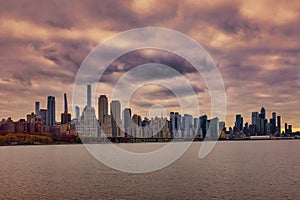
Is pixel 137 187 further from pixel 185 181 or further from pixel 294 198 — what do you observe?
pixel 294 198

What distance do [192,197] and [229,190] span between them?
12.4 m

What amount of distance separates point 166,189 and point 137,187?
781 centimetres

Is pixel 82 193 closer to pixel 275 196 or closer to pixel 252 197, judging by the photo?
pixel 252 197

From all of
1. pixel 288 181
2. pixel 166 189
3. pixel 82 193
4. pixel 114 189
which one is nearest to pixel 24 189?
pixel 82 193

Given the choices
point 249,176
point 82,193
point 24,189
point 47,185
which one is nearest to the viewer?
point 82,193

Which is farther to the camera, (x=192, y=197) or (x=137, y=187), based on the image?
(x=137, y=187)

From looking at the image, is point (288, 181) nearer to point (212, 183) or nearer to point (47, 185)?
point (212, 183)

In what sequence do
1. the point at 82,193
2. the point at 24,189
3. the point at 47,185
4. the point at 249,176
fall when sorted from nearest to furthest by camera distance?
the point at 82,193
the point at 24,189
the point at 47,185
the point at 249,176

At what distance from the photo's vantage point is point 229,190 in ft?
282

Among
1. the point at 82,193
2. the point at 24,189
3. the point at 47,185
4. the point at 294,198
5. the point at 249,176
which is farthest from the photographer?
the point at 249,176

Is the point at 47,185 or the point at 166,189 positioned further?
the point at 47,185

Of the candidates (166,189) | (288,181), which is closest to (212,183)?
(166,189)

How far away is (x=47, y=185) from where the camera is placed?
97062 mm

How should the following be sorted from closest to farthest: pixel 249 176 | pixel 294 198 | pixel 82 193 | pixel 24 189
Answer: pixel 294 198 < pixel 82 193 < pixel 24 189 < pixel 249 176
